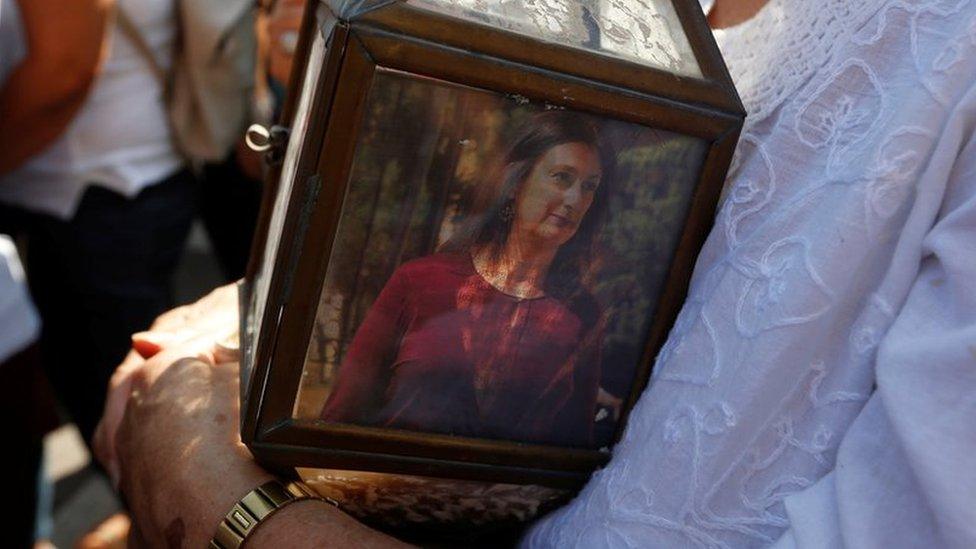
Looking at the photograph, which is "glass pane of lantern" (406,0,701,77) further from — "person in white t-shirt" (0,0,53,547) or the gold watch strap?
"person in white t-shirt" (0,0,53,547)

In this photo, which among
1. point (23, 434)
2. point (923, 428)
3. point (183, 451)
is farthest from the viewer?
point (23, 434)

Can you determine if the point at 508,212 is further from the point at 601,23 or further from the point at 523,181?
the point at 601,23

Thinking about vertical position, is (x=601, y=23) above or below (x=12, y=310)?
above

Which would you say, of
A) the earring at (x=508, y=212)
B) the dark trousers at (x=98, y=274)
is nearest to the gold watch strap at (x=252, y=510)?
the earring at (x=508, y=212)

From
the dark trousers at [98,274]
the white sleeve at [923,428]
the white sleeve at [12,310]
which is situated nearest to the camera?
the white sleeve at [923,428]

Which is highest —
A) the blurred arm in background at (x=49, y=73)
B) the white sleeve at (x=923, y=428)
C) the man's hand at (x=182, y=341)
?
the white sleeve at (x=923, y=428)

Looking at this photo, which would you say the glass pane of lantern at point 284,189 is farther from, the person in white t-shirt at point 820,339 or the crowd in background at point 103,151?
the crowd in background at point 103,151

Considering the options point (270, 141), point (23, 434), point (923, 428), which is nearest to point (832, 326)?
point (923, 428)

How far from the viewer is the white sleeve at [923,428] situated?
2.97 feet

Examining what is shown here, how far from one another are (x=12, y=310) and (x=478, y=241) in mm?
1538

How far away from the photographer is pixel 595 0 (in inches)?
43.4

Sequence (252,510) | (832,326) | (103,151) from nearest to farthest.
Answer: (832,326), (252,510), (103,151)

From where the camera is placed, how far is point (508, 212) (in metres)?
1.04

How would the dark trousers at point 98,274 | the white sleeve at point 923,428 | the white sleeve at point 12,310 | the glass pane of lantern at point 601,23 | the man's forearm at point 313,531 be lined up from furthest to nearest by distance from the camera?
the dark trousers at point 98,274, the white sleeve at point 12,310, the man's forearm at point 313,531, the glass pane of lantern at point 601,23, the white sleeve at point 923,428
